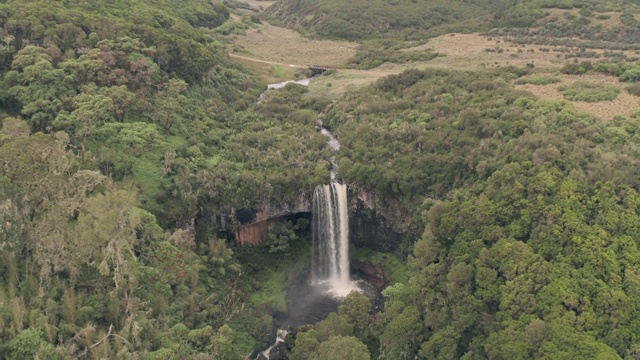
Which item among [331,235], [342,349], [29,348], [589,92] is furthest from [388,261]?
[29,348]

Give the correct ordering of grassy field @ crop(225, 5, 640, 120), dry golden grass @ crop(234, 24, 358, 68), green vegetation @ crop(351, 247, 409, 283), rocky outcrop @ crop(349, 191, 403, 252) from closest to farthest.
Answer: green vegetation @ crop(351, 247, 409, 283)
rocky outcrop @ crop(349, 191, 403, 252)
grassy field @ crop(225, 5, 640, 120)
dry golden grass @ crop(234, 24, 358, 68)

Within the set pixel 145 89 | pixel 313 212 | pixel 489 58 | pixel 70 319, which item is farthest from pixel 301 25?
pixel 70 319

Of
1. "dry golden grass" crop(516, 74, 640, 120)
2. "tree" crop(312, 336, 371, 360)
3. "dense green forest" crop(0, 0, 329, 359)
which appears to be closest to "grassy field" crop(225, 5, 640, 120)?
"dry golden grass" crop(516, 74, 640, 120)

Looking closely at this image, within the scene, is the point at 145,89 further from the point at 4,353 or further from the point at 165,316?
the point at 4,353

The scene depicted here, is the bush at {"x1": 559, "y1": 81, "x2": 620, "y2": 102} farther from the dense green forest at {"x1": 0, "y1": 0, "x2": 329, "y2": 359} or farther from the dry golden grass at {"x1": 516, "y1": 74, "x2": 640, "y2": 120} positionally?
the dense green forest at {"x1": 0, "y1": 0, "x2": 329, "y2": 359}

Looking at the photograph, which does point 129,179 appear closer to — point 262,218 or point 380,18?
point 262,218

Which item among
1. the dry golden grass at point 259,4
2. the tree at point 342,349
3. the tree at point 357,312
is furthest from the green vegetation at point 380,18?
the tree at point 342,349

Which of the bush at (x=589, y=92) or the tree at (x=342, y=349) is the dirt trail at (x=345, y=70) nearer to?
the bush at (x=589, y=92)
